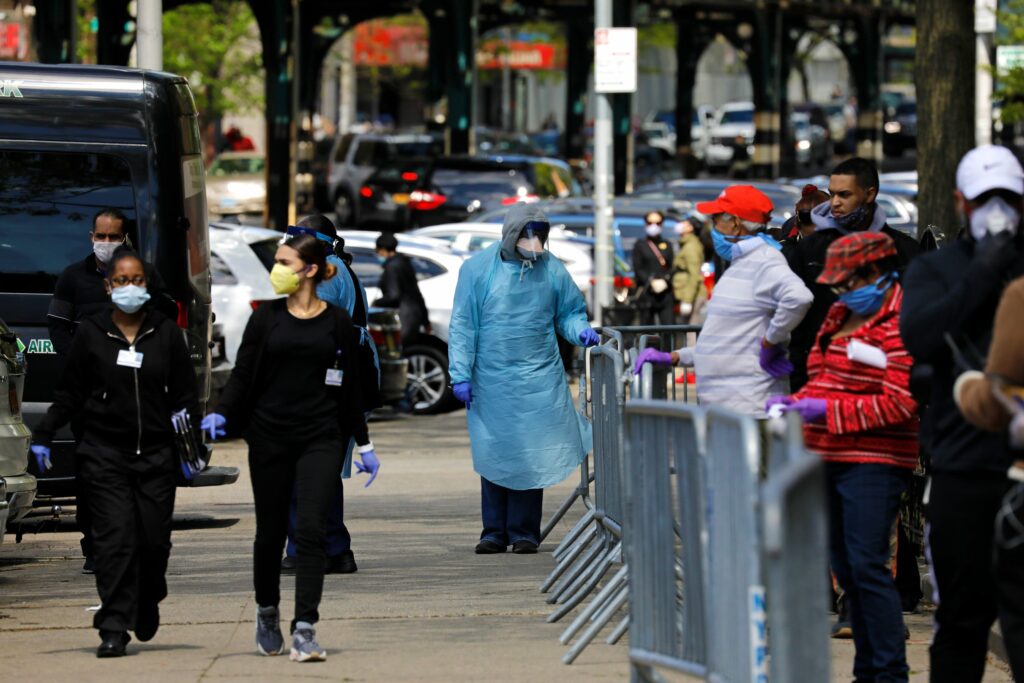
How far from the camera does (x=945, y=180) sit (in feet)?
49.8

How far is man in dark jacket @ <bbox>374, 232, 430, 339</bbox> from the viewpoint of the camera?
1822 centimetres

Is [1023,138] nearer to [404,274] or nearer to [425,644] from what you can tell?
[404,274]

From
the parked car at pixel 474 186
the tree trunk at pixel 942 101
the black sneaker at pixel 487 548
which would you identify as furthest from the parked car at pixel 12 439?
the parked car at pixel 474 186

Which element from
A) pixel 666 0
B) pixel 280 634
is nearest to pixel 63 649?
pixel 280 634

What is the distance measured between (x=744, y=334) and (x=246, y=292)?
865 centimetres

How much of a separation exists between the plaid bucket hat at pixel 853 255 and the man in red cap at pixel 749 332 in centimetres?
109

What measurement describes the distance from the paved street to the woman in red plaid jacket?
2.48 feet

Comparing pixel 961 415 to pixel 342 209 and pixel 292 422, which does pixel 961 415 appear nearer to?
pixel 292 422

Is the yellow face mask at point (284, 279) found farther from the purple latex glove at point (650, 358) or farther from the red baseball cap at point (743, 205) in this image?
the red baseball cap at point (743, 205)

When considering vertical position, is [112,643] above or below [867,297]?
below

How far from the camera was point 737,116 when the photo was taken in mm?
69125

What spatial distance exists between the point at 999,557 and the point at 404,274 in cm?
1289

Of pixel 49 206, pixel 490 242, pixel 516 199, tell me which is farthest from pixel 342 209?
pixel 49 206

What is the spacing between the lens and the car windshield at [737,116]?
6894cm
